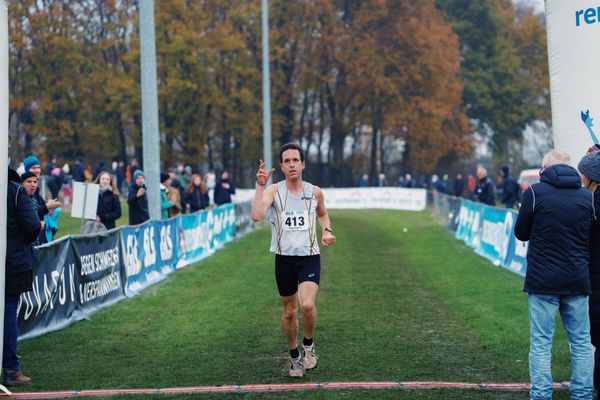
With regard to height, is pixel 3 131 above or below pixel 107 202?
→ above

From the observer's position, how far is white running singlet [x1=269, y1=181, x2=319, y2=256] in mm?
9039

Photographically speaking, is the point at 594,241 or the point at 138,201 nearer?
the point at 594,241

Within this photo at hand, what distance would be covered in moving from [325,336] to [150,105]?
8989 millimetres

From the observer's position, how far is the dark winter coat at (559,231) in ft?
23.7

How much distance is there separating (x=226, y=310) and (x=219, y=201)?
16.0m

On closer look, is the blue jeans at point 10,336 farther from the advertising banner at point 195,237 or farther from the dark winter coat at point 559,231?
the advertising banner at point 195,237

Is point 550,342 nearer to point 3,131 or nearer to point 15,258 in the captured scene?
point 15,258

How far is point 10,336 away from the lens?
909 centimetres

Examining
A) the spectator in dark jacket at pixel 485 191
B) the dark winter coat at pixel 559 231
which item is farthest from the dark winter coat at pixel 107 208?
the spectator in dark jacket at pixel 485 191

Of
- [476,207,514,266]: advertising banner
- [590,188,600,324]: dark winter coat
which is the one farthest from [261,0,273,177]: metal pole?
[590,188,600,324]: dark winter coat

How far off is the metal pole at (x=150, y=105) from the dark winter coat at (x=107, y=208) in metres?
2.74

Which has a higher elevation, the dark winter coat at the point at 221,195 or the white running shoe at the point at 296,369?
the dark winter coat at the point at 221,195

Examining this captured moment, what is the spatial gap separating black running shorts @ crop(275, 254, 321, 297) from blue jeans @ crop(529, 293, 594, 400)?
2.37 metres

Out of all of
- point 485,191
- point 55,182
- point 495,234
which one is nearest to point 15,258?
point 495,234
